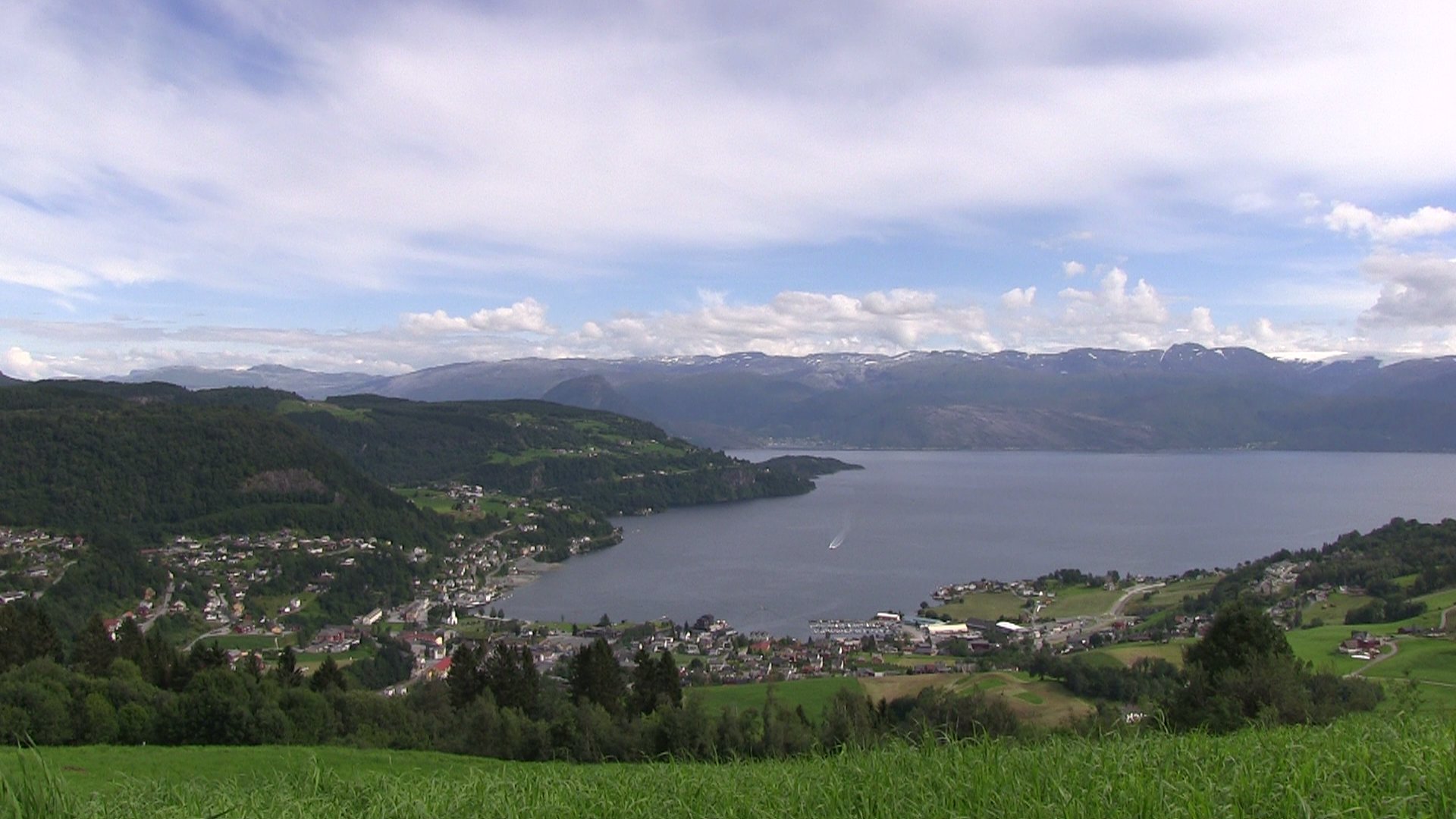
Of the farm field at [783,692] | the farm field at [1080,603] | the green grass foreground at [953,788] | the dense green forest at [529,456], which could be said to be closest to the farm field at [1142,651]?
the farm field at [783,692]

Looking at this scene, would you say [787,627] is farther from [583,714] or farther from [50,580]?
[50,580]

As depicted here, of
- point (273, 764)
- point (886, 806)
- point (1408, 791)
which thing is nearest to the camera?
point (1408, 791)

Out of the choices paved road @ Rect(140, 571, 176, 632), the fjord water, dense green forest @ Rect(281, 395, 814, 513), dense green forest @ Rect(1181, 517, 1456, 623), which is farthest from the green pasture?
dense green forest @ Rect(281, 395, 814, 513)

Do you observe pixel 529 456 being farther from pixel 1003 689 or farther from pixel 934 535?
pixel 1003 689

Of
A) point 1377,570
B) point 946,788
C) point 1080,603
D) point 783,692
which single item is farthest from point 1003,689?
point 1377,570

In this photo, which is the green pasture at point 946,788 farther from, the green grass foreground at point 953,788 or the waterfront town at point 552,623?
the waterfront town at point 552,623

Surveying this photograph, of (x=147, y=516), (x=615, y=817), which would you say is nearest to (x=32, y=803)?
(x=615, y=817)
